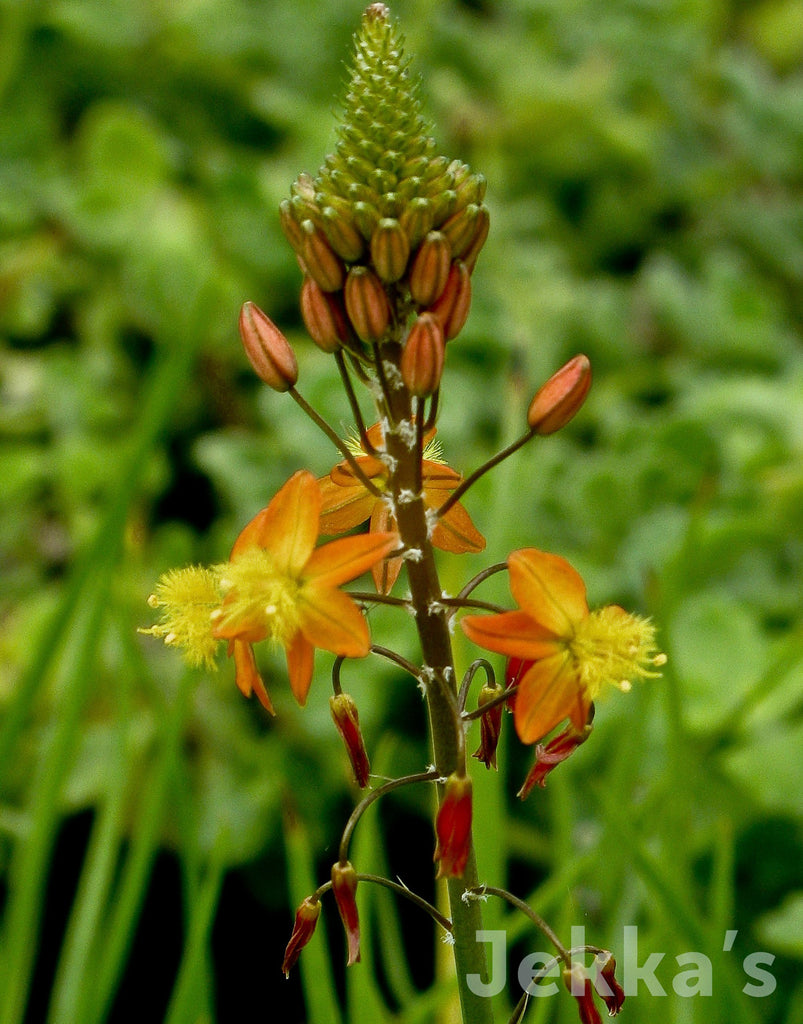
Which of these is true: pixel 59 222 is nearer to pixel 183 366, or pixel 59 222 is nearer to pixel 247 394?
pixel 247 394

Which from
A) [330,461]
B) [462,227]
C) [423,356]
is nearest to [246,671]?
[423,356]

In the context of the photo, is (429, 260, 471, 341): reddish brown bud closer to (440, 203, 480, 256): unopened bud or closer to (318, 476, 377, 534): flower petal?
(440, 203, 480, 256): unopened bud

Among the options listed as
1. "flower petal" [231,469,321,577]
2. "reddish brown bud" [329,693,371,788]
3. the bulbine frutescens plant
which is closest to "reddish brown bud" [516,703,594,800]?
the bulbine frutescens plant

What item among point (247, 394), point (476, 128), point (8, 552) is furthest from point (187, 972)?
point (476, 128)

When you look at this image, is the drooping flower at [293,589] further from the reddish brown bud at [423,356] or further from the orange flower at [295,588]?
the reddish brown bud at [423,356]

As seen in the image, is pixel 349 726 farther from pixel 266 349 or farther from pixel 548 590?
pixel 266 349

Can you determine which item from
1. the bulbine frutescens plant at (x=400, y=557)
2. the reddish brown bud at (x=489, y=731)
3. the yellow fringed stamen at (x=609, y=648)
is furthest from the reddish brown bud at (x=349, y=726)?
the yellow fringed stamen at (x=609, y=648)
